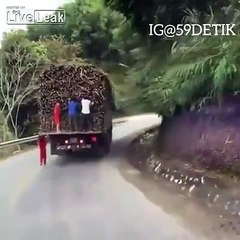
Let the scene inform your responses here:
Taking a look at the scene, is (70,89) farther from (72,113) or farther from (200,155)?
(200,155)

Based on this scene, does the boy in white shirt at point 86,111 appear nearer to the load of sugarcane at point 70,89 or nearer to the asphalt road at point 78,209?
the load of sugarcane at point 70,89

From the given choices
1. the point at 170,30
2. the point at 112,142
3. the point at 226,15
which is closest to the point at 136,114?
the point at 112,142

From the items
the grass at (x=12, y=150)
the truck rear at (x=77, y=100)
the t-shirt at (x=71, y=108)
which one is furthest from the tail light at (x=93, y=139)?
the grass at (x=12, y=150)

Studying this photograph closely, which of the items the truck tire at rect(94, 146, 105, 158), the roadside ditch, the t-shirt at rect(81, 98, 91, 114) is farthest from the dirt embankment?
the t-shirt at rect(81, 98, 91, 114)

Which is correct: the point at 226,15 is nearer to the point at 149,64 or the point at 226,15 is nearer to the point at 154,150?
the point at 149,64

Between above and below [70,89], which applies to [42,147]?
below

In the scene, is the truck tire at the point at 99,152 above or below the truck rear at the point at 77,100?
below

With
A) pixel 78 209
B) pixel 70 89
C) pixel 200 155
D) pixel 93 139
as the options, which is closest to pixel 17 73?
pixel 70 89
